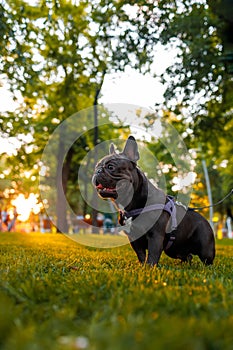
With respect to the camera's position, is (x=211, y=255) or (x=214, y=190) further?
(x=214, y=190)

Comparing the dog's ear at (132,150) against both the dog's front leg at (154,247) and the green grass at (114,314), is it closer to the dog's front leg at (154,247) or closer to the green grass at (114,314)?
the dog's front leg at (154,247)

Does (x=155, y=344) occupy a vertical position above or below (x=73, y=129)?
below

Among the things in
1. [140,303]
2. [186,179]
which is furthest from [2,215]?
[140,303]

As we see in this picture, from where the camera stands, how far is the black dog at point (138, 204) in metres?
5.31

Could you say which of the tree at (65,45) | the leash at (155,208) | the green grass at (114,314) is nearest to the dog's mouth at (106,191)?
the leash at (155,208)

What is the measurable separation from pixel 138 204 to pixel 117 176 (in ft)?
1.76

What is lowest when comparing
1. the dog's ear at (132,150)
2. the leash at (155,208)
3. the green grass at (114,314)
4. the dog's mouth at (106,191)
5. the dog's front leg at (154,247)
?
the green grass at (114,314)

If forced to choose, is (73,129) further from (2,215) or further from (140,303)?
(140,303)

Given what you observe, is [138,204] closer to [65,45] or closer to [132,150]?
[132,150]

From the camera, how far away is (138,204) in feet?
18.0

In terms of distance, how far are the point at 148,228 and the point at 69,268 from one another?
3.97 feet

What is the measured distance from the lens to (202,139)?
597 inches

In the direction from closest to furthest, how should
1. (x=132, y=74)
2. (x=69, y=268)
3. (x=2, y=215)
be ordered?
(x=69, y=268), (x=132, y=74), (x=2, y=215)

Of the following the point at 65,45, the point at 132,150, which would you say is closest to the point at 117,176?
the point at 132,150
